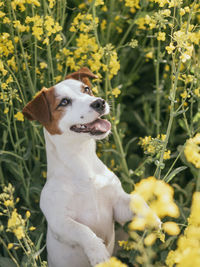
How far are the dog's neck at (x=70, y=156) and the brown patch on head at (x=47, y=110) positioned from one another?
1.9 inches

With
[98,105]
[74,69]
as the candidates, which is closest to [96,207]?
[98,105]

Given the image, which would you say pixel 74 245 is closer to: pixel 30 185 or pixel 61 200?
pixel 61 200

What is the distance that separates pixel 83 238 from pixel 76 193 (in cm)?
21

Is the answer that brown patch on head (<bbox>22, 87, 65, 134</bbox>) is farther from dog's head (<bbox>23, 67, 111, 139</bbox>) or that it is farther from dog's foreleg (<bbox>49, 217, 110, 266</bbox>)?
dog's foreleg (<bbox>49, 217, 110, 266</bbox>)

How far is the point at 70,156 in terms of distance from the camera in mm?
1698

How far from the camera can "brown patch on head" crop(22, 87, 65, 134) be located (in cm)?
165

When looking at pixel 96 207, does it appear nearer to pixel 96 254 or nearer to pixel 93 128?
pixel 96 254

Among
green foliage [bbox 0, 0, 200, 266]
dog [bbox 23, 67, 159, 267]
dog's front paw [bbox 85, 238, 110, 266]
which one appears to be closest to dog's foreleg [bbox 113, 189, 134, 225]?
dog [bbox 23, 67, 159, 267]

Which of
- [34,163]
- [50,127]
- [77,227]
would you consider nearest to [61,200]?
[77,227]

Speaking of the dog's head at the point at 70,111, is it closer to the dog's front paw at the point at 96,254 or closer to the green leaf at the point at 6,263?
the dog's front paw at the point at 96,254

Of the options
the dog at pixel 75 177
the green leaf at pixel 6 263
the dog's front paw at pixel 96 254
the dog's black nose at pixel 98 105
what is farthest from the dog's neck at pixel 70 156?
the green leaf at pixel 6 263

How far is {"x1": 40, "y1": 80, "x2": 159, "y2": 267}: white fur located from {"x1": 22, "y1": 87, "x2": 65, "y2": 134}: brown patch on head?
0.03 meters

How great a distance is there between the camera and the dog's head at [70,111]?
1576mm

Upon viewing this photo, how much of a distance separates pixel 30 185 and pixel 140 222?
1385 mm
